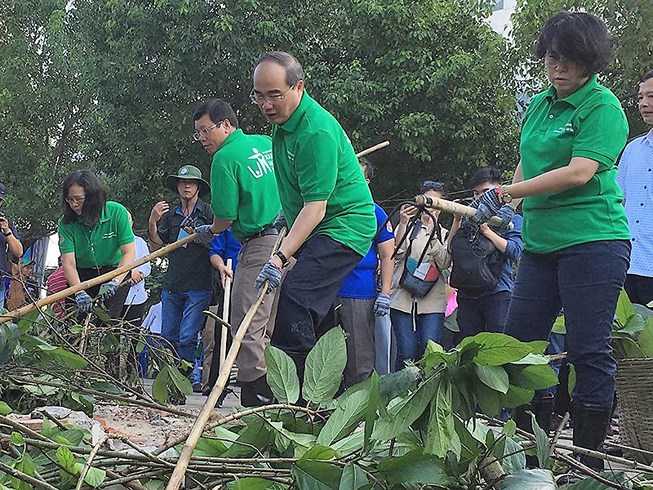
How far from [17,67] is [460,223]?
15445 mm

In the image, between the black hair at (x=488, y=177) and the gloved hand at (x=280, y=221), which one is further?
the black hair at (x=488, y=177)

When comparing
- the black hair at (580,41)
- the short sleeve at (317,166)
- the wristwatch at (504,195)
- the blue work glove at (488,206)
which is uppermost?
the black hair at (580,41)

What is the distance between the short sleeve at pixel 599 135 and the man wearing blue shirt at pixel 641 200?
1.51 metres

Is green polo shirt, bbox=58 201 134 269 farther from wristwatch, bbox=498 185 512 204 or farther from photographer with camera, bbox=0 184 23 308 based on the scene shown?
wristwatch, bbox=498 185 512 204

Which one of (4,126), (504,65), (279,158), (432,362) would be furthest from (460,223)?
(4,126)

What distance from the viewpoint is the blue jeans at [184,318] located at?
6.67 meters

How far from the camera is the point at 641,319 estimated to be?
11.0 feet

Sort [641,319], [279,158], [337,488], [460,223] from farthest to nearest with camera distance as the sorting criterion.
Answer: [460,223]
[279,158]
[641,319]
[337,488]

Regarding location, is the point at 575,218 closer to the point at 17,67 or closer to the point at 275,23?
the point at 275,23

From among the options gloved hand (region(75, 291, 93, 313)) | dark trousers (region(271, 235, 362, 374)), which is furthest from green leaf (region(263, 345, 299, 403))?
gloved hand (region(75, 291, 93, 313))

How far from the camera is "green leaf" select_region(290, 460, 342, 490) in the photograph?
1516mm

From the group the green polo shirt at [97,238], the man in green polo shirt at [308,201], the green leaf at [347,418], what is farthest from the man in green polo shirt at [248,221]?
the green leaf at [347,418]

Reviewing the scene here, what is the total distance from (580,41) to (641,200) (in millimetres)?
1784

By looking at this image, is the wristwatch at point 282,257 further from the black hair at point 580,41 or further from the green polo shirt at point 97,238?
the green polo shirt at point 97,238
